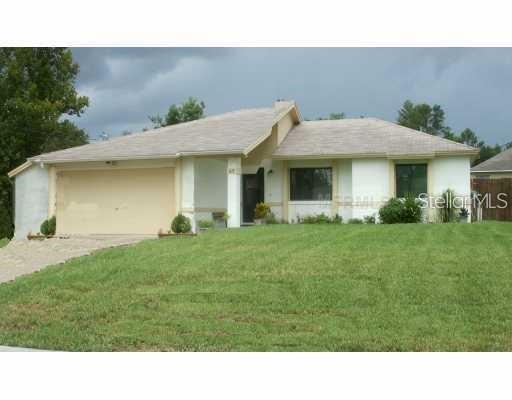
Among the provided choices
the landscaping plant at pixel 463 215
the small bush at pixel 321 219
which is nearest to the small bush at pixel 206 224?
the small bush at pixel 321 219

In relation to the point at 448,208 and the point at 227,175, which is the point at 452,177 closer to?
the point at 448,208

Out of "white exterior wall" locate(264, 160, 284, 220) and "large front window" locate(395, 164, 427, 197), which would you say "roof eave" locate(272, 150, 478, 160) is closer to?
"large front window" locate(395, 164, 427, 197)

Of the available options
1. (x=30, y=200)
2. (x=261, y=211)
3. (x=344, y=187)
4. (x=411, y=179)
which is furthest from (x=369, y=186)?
(x=30, y=200)

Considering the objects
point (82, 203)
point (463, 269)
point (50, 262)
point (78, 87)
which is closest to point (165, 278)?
point (50, 262)

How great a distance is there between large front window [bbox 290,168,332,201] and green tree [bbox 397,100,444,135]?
45928 mm

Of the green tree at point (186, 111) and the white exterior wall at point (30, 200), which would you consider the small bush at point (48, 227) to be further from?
the green tree at point (186, 111)

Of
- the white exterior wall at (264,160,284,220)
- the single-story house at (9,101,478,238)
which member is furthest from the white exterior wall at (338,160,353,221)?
the white exterior wall at (264,160,284,220)

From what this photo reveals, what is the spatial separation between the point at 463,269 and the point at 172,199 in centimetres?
1201

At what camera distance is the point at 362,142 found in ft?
80.5

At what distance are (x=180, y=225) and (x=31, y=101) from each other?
14.4 m

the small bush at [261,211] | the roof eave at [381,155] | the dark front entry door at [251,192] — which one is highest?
the roof eave at [381,155]

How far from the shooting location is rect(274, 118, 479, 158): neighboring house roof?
76.0 feet

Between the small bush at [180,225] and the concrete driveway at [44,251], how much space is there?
1.13 meters

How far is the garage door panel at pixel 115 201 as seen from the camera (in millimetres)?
22391
